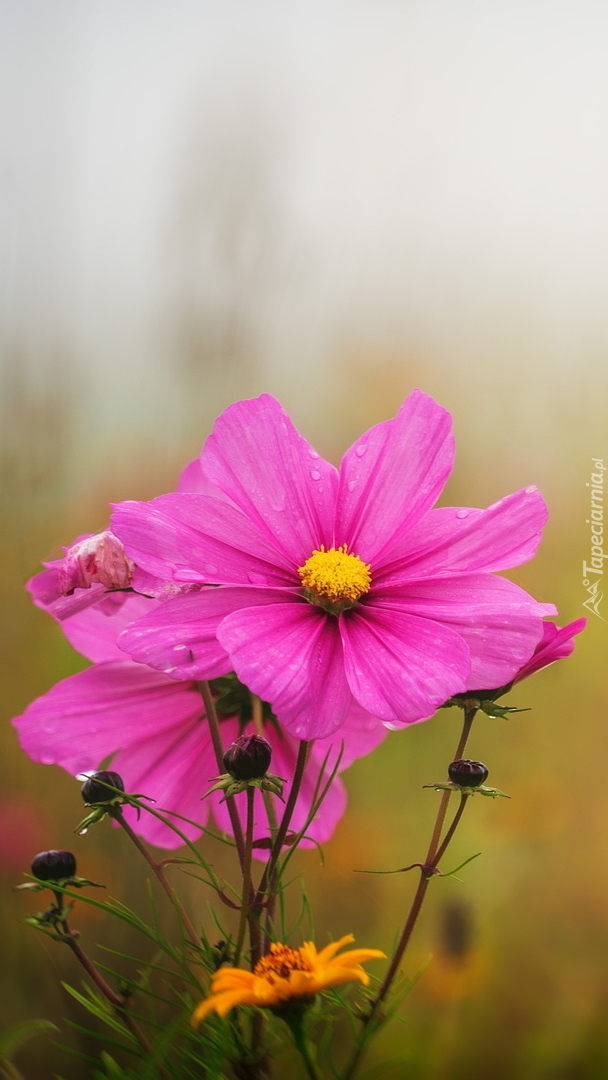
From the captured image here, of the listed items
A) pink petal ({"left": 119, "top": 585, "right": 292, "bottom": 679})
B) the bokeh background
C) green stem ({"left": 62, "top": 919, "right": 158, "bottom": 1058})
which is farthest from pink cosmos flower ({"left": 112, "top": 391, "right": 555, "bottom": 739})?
the bokeh background

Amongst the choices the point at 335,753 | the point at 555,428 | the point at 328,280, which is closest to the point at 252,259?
the point at 328,280

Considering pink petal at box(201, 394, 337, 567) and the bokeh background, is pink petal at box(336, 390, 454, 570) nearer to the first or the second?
pink petal at box(201, 394, 337, 567)

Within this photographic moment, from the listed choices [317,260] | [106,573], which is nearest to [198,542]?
[106,573]

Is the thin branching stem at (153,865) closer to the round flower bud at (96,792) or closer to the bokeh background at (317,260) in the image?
the round flower bud at (96,792)

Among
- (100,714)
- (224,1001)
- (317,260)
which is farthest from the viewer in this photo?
(317,260)

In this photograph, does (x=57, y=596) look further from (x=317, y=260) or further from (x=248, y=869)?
(x=317, y=260)

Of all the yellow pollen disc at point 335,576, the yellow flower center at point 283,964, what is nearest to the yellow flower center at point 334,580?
the yellow pollen disc at point 335,576

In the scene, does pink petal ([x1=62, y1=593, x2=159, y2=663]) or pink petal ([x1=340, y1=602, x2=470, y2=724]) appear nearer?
pink petal ([x1=340, y1=602, x2=470, y2=724])
